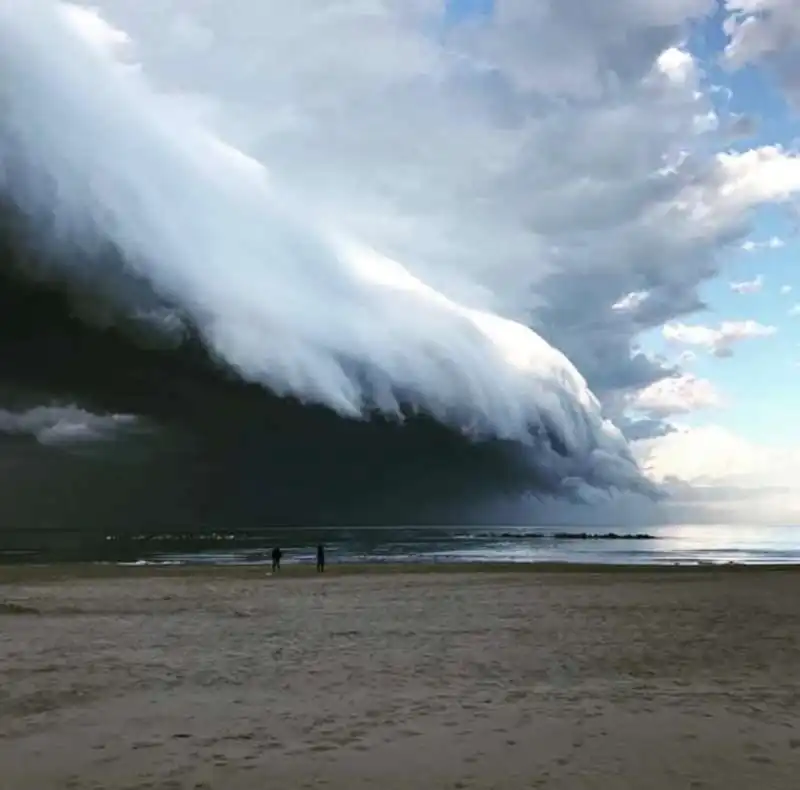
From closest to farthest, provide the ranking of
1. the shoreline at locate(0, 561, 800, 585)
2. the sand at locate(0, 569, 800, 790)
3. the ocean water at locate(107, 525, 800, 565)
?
the sand at locate(0, 569, 800, 790) → the shoreline at locate(0, 561, 800, 585) → the ocean water at locate(107, 525, 800, 565)

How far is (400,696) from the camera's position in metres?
13.8

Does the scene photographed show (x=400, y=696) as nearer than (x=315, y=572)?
Yes

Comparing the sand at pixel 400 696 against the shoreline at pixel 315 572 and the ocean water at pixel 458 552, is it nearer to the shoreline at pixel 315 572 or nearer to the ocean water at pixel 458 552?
the shoreline at pixel 315 572

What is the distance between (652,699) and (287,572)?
36.1m

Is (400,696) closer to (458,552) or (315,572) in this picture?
(315,572)

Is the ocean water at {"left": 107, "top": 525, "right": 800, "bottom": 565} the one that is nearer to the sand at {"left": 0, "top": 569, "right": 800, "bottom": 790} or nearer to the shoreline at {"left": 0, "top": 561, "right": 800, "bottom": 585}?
the shoreline at {"left": 0, "top": 561, "right": 800, "bottom": 585}

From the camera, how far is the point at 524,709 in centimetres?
1289

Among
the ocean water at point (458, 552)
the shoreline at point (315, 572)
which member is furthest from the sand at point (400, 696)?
the ocean water at point (458, 552)

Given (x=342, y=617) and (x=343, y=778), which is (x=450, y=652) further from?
(x=343, y=778)

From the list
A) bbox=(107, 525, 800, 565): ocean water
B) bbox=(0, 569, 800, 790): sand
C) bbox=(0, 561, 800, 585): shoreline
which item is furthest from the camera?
bbox=(107, 525, 800, 565): ocean water

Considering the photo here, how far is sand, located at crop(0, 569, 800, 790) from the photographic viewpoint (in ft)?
31.9

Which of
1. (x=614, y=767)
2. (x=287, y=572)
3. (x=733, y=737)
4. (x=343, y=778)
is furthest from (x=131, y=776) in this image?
(x=287, y=572)

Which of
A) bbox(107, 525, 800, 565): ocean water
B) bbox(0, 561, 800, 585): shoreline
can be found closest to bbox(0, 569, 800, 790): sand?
bbox(0, 561, 800, 585): shoreline

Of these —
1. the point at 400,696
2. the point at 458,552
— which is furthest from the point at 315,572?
the point at 400,696
